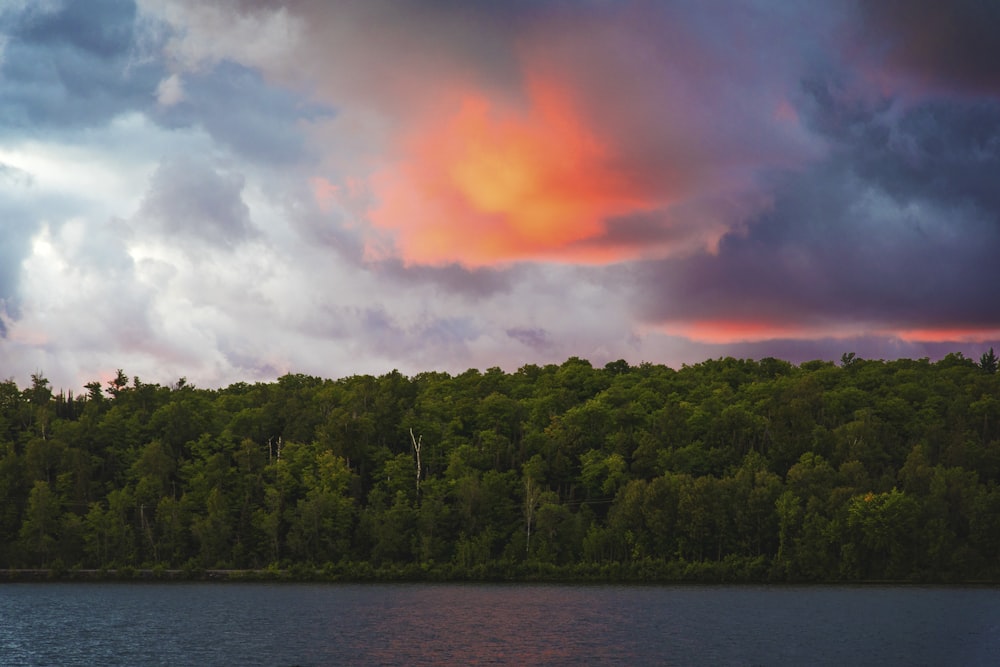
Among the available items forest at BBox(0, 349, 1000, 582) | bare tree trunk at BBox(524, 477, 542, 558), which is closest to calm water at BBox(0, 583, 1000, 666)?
forest at BBox(0, 349, 1000, 582)

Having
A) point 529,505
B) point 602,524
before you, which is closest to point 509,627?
point 529,505

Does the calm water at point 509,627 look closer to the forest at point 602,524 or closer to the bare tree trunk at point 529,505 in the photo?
the forest at point 602,524

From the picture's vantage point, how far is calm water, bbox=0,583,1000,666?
3157 inches

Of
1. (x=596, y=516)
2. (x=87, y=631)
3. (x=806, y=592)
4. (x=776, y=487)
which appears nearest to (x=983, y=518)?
(x=776, y=487)

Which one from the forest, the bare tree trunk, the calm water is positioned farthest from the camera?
the bare tree trunk

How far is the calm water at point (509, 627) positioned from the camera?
80.2 metres

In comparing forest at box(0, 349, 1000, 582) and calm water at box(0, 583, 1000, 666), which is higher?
forest at box(0, 349, 1000, 582)

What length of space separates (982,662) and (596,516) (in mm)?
119537

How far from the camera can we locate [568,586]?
526ft

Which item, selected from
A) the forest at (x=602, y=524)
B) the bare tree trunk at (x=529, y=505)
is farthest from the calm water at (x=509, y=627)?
the bare tree trunk at (x=529, y=505)

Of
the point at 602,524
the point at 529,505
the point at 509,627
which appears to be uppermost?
the point at 529,505

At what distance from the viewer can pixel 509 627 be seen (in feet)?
322

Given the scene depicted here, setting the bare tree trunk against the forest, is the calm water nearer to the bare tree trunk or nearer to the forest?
the forest

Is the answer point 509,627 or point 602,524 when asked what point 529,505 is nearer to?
point 602,524
